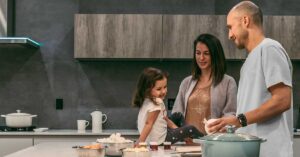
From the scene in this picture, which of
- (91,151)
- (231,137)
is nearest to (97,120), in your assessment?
(91,151)

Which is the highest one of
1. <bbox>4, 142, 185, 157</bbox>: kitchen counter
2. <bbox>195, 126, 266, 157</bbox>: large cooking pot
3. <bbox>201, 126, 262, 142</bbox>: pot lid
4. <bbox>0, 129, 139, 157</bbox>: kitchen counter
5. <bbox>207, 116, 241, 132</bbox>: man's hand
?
<bbox>207, 116, 241, 132</bbox>: man's hand

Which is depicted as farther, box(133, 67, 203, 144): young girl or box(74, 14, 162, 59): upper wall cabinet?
box(74, 14, 162, 59): upper wall cabinet

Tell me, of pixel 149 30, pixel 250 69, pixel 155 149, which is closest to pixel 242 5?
pixel 250 69

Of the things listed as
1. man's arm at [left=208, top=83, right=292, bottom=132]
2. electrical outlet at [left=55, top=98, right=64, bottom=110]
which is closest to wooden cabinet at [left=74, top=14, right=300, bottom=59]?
electrical outlet at [left=55, top=98, right=64, bottom=110]

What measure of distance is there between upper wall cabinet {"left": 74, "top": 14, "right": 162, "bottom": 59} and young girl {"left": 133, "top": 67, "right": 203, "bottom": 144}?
1234 millimetres

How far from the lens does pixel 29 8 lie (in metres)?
5.27

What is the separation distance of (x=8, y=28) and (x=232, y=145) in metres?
3.67

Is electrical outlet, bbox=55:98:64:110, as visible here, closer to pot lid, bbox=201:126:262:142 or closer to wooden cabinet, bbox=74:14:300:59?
wooden cabinet, bbox=74:14:300:59

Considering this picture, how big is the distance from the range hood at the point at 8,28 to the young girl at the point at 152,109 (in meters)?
1.50

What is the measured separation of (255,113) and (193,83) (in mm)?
1344

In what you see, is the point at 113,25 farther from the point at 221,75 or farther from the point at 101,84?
the point at 221,75

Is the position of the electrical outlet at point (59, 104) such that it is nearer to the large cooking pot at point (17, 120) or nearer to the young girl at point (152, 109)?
the large cooking pot at point (17, 120)

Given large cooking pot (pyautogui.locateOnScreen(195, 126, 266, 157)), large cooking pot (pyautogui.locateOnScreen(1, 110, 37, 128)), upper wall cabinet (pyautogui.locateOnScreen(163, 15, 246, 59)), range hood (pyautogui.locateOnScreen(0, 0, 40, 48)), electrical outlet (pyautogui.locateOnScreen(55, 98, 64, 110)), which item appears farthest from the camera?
electrical outlet (pyautogui.locateOnScreen(55, 98, 64, 110))

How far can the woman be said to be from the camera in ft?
11.0
